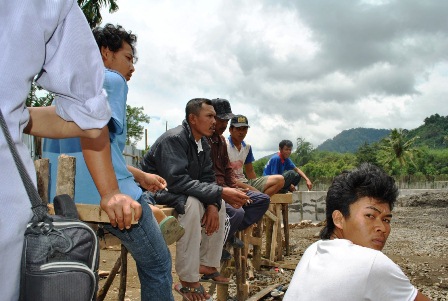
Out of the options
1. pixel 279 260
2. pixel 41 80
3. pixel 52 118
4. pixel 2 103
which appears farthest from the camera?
pixel 279 260

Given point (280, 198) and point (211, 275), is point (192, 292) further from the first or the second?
point (280, 198)

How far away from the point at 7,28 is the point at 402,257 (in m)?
8.22

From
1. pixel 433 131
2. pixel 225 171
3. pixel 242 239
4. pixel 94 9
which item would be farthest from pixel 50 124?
pixel 433 131

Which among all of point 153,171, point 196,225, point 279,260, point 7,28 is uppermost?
point 7,28

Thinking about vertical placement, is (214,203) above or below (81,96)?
below

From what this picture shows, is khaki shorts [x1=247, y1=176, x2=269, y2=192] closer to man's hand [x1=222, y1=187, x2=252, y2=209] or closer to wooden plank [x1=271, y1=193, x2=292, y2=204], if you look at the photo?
wooden plank [x1=271, y1=193, x2=292, y2=204]

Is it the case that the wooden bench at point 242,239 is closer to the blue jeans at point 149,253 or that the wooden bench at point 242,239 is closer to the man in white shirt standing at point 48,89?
the blue jeans at point 149,253

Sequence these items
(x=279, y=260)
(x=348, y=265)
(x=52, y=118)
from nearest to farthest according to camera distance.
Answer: (x=52, y=118) < (x=348, y=265) < (x=279, y=260)

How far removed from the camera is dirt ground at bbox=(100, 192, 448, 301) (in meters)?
5.86

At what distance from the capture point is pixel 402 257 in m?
8.23

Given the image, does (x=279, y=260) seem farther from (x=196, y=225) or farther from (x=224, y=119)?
(x=196, y=225)

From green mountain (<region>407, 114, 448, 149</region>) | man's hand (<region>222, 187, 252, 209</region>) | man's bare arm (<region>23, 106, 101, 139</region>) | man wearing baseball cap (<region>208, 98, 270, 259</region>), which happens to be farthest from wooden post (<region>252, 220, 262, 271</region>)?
green mountain (<region>407, 114, 448, 149</region>)

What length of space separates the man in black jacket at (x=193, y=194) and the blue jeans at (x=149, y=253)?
4.49ft

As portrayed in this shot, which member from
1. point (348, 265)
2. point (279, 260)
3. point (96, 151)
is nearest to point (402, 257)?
point (279, 260)
